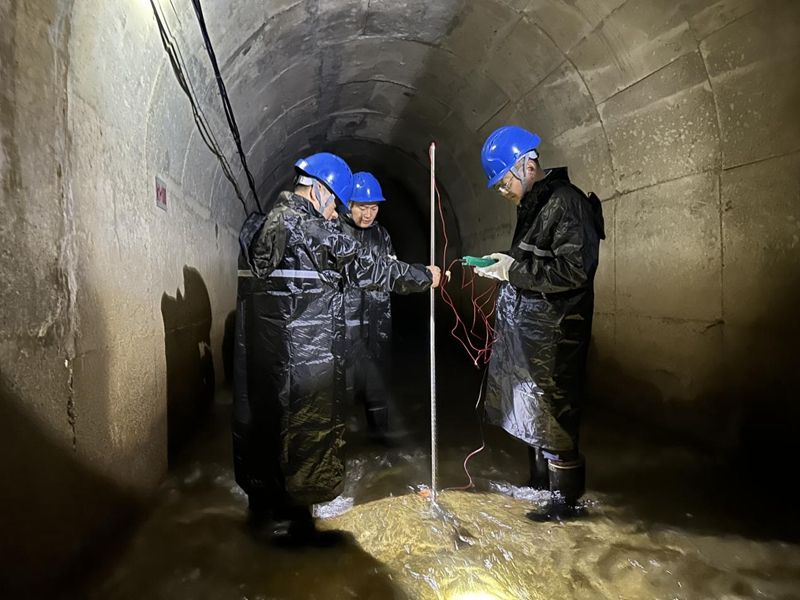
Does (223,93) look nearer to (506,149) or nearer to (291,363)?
(506,149)

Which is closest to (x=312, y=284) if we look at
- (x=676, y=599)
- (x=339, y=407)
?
(x=339, y=407)

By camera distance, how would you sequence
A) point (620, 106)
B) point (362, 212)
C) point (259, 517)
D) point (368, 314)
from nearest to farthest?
point (259, 517)
point (620, 106)
point (368, 314)
point (362, 212)

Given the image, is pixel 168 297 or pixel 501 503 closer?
pixel 501 503

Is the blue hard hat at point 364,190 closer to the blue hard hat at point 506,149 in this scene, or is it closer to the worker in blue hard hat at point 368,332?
the worker in blue hard hat at point 368,332

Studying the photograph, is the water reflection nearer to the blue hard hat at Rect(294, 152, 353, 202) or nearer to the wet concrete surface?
the wet concrete surface

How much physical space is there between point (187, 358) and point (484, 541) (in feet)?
8.01

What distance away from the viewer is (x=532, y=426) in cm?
250

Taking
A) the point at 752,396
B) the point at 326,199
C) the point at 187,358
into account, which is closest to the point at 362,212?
the point at 326,199

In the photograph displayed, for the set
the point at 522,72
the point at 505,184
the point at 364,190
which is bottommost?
the point at 505,184

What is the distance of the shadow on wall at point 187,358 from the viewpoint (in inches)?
114

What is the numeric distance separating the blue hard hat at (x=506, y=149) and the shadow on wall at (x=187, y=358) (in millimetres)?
2216

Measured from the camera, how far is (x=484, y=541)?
2236 millimetres

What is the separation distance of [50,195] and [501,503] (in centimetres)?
267

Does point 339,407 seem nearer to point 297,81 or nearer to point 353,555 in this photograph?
point 353,555
